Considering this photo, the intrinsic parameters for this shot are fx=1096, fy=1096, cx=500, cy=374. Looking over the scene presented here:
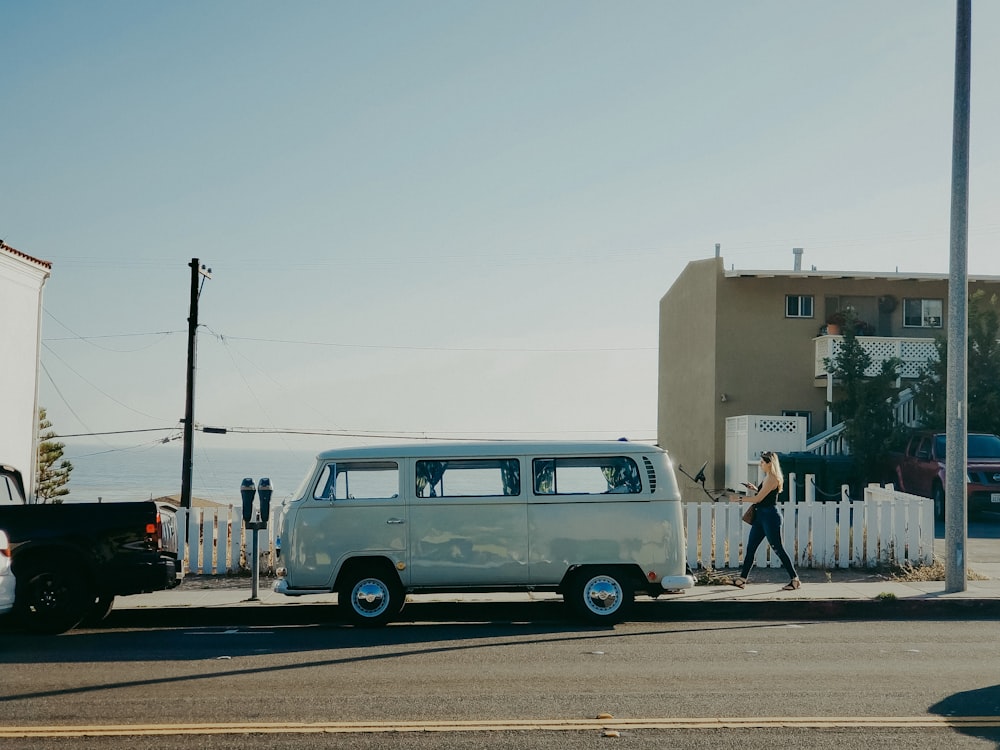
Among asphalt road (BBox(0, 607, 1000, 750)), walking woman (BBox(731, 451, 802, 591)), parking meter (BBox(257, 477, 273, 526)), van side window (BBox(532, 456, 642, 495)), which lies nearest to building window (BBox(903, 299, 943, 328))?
walking woman (BBox(731, 451, 802, 591))

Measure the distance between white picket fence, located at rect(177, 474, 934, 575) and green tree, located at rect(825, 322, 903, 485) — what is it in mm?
10944

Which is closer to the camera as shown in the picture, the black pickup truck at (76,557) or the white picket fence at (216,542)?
the black pickup truck at (76,557)

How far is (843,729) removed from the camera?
7.05 m

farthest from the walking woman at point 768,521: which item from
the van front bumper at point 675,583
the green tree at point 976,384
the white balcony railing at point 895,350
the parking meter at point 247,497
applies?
the white balcony railing at point 895,350

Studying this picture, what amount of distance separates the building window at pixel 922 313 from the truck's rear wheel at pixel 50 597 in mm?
28003

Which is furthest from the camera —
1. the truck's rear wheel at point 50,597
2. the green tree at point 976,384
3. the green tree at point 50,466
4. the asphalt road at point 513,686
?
the green tree at point 50,466

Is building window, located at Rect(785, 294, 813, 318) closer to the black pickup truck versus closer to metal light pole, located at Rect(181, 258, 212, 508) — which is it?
metal light pole, located at Rect(181, 258, 212, 508)

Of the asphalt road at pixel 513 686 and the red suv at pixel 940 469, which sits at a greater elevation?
the red suv at pixel 940 469

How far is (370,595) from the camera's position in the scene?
11.8 m

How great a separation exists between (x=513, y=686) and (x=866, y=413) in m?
20.6

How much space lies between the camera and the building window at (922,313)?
110ft

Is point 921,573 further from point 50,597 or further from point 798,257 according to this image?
point 798,257

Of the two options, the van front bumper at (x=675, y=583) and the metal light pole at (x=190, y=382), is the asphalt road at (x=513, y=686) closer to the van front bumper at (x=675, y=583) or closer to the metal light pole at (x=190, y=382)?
the van front bumper at (x=675, y=583)

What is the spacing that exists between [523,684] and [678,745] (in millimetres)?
2098
